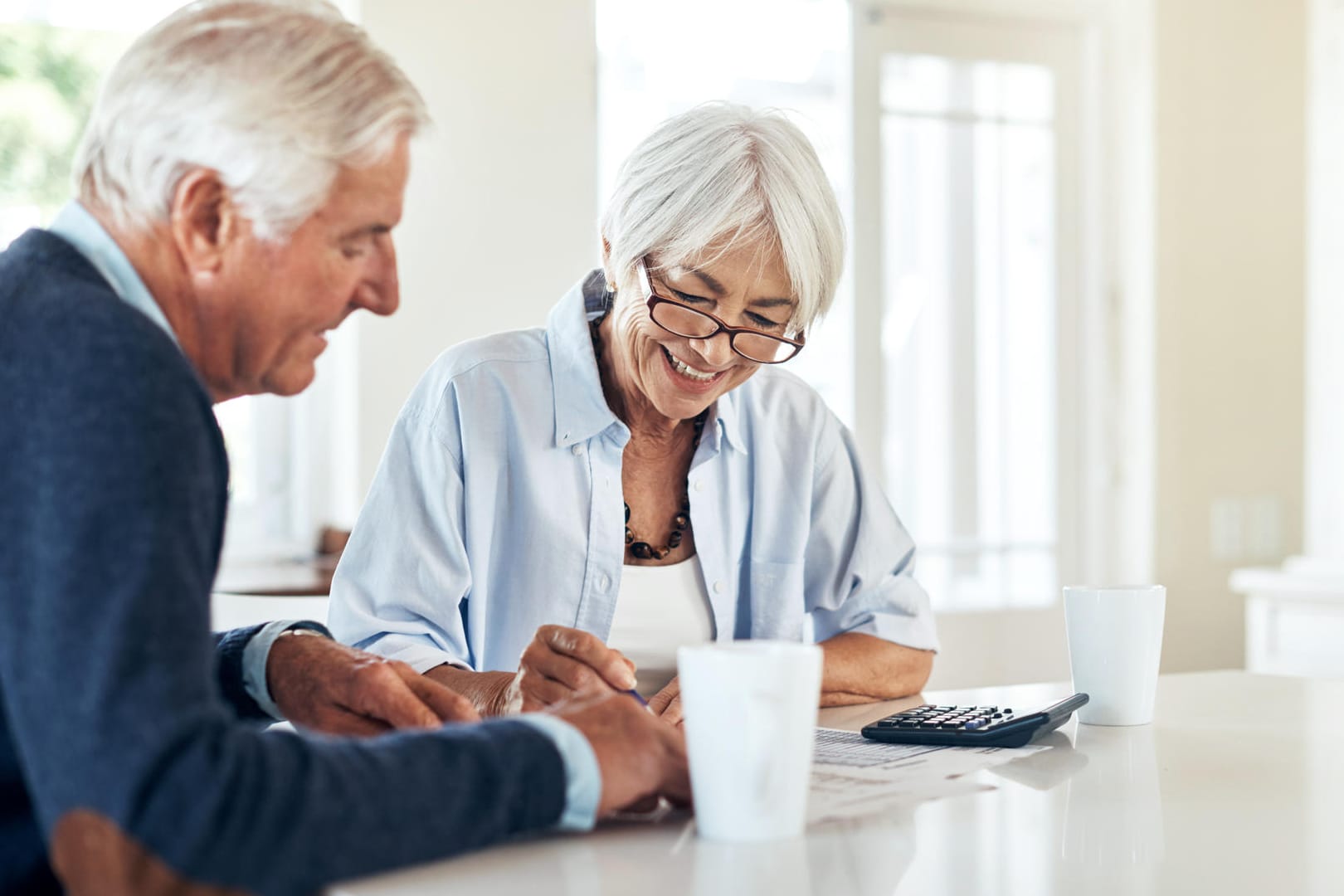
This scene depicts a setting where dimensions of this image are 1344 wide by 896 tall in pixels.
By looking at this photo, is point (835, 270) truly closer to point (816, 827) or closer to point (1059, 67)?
point (816, 827)

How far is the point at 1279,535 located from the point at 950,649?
3.07 ft

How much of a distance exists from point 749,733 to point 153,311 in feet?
1.50

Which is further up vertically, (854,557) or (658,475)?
(658,475)

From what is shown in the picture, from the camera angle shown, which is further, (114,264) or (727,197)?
(727,197)

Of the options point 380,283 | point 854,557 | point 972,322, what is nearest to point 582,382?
point 854,557

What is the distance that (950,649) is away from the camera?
320 cm

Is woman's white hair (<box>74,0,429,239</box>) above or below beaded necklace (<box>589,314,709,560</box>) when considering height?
above

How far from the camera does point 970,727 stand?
1.11 metres

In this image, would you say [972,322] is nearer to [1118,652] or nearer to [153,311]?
[1118,652]

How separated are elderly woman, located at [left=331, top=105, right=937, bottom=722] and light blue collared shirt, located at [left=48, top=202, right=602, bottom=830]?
1.81 ft

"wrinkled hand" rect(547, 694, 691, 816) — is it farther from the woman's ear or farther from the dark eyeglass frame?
the woman's ear

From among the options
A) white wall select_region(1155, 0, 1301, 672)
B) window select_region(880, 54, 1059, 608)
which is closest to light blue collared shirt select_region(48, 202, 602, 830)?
window select_region(880, 54, 1059, 608)

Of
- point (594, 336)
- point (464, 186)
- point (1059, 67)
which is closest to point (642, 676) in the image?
point (594, 336)

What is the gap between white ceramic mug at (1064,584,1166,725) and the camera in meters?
1.25
